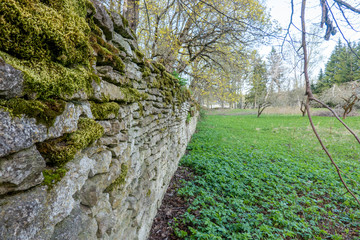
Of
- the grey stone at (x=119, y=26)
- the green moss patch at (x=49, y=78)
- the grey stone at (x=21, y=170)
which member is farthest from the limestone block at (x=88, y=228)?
the grey stone at (x=119, y=26)

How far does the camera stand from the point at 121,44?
1.68 meters

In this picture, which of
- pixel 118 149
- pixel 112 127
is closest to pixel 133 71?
pixel 112 127

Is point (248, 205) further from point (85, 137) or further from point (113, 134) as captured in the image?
point (85, 137)

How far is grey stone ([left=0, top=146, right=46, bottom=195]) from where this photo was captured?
0.60 m

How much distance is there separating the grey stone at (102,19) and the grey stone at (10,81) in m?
0.91

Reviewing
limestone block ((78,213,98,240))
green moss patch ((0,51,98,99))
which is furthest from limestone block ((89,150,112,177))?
green moss patch ((0,51,98,99))

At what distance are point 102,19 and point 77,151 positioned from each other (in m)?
1.06

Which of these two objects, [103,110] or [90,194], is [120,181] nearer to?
[90,194]

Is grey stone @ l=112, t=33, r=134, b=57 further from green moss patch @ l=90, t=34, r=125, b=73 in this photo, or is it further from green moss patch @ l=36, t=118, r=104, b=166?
green moss patch @ l=36, t=118, r=104, b=166

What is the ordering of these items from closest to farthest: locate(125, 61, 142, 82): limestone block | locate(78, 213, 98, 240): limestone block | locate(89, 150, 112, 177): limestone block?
1. locate(78, 213, 98, 240): limestone block
2. locate(89, 150, 112, 177): limestone block
3. locate(125, 61, 142, 82): limestone block

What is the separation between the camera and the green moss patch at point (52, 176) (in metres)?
0.76

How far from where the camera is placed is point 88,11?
3.92 ft

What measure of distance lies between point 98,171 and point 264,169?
5733mm

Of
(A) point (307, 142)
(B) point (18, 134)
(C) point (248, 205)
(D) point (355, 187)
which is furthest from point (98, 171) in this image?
(A) point (307, 142)
